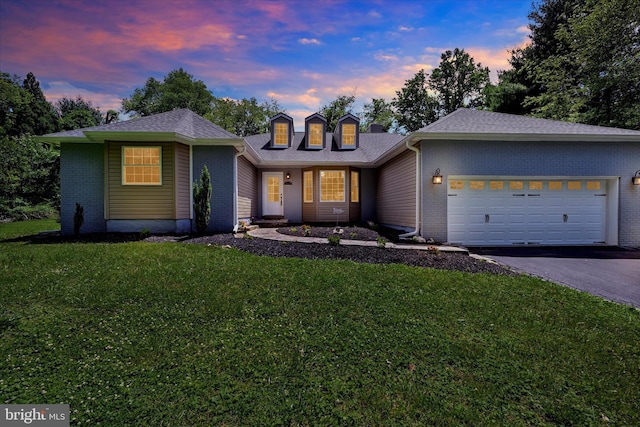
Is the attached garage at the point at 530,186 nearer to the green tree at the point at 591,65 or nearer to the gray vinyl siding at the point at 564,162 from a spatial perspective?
the gray vinyl siding at the point at 564,162

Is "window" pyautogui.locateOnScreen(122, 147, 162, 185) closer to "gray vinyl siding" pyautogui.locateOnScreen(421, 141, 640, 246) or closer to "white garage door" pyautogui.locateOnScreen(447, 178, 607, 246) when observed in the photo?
"gray vinyl siding" pyautogui.locateOnScreen(421, 141, 640, 246)

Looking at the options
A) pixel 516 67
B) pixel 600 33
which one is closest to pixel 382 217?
pixel 600 33

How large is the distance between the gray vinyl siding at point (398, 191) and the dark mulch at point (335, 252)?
2.72 meters

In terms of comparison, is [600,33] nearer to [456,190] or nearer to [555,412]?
[456,190]

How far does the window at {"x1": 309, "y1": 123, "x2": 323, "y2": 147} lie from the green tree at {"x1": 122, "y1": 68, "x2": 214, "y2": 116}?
18628 millimetres

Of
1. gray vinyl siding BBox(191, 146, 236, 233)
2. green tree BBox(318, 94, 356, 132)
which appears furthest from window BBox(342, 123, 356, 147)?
green tree BBox(318, 94, 356, 132)

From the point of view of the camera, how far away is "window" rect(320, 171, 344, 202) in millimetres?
12617

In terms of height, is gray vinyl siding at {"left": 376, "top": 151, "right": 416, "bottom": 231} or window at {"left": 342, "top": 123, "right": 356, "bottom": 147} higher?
window at {"left": 342, "top": 123, "right": 356, "bottom": 147}

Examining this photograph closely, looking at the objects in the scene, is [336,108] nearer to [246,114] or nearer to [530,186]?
[246,114]

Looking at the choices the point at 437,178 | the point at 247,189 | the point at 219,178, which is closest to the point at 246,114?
the point at 247,189

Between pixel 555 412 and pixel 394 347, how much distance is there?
52.6 inches

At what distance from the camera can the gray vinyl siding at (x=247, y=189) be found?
33.4 ft

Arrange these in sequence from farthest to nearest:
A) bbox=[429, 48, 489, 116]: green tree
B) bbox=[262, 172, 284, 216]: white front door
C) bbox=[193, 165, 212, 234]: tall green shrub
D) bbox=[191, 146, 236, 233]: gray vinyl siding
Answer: bbox=[429, 48, 489, 116]: green tree
bbox=[262, 172, 284, 216]: white front door
bbox=[191, 146, 236, 233]: gray vinyl siding
bbox=[193, 165, 212, 234]: tall green shrub

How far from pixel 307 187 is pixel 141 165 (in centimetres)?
654
